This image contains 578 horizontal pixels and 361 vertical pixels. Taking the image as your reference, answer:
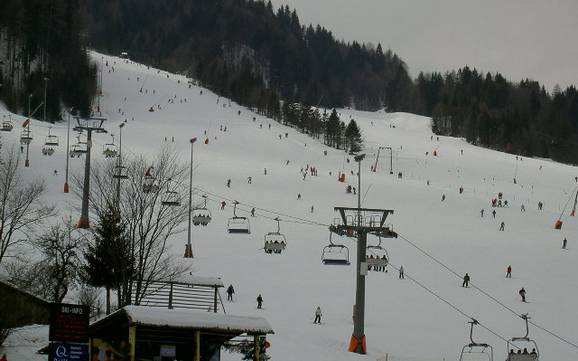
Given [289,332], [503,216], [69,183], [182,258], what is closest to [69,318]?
[289,332]

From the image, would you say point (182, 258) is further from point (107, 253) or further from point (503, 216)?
point (503, 216)

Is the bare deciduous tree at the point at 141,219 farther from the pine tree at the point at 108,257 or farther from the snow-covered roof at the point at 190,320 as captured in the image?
the snow-covered roof at the point at 190,320

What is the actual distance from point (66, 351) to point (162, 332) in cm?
172

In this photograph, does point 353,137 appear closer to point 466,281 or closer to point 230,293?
point 466,281

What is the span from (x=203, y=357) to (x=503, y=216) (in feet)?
166

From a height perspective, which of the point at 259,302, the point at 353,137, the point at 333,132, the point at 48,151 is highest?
the point at 333,132

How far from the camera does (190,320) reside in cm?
1283

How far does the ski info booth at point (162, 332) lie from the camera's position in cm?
1252

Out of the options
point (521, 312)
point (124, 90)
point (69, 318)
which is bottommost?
point (521, 312)

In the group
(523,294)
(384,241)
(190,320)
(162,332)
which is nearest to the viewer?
(190,320)

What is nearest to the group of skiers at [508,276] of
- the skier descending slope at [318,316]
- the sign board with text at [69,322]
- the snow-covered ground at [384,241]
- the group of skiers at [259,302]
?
the snow-covered ground at [384,241]

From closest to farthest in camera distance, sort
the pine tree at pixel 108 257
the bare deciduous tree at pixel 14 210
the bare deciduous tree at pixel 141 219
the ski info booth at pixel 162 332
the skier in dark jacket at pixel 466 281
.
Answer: the ski info booth at pixel 162 332
the bare deciduous tree at pixel 141 219
the pine tree at pixel 108 257
the bare deciduous tree at pixel 14 210
the skier in dark jacket at pixel 466 281

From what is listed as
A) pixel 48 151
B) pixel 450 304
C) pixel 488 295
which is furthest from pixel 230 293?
pixel 48 151

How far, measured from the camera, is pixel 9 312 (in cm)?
2014
